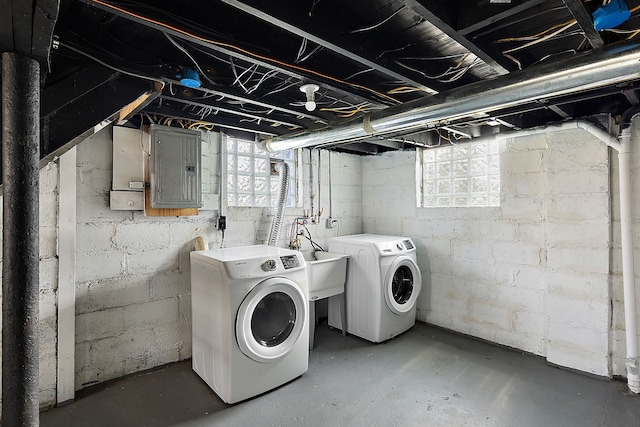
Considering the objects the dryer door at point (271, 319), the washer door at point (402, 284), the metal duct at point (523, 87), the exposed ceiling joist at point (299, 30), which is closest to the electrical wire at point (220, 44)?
the exposed ceiling joist at point (299, 30)

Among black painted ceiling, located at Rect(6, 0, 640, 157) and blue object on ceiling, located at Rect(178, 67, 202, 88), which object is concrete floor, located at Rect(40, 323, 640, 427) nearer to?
black painted ceiling, located at Rect(6, 0, 640, 157)

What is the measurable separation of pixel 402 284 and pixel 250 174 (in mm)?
1926

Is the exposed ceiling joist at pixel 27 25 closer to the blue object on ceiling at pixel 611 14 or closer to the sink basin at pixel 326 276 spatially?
the blue object on ceiling at pixel 611 14

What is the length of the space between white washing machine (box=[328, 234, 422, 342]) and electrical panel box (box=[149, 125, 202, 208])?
1542mm

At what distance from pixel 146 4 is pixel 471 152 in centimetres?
303

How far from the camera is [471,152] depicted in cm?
331

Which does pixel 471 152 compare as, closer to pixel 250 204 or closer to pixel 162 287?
pixel 250 204

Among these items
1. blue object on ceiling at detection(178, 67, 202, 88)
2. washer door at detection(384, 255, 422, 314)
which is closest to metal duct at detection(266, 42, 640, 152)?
blue object on ceiling at detection(178, 67, 202, 88)

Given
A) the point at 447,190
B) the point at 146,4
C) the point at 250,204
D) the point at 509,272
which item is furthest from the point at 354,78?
the point at 509,272

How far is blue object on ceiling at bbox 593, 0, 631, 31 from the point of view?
110cm

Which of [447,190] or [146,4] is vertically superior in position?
[146,4]

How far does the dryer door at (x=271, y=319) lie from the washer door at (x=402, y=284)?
0.99 metres

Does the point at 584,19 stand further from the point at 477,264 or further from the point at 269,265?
the point at 477,264

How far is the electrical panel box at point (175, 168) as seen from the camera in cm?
248
